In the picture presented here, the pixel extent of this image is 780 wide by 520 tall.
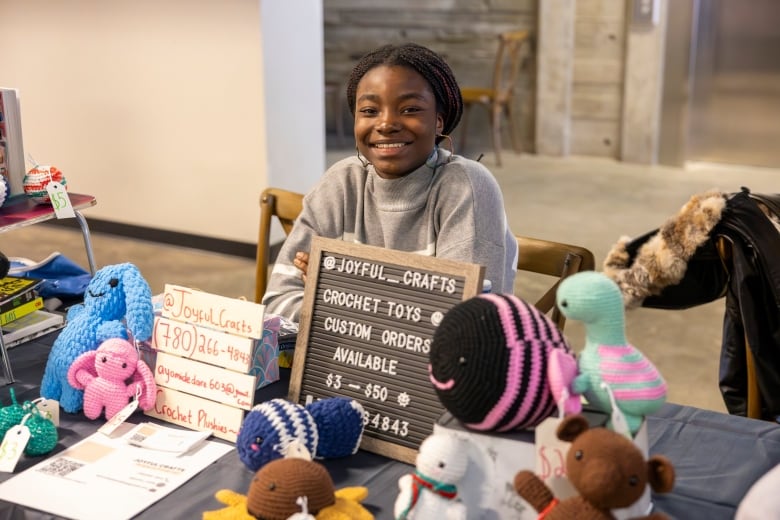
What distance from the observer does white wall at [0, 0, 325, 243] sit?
4.57 metres

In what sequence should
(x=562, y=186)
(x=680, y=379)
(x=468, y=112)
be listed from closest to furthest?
(x=680, y=379) < (x=562, y=186) < (x=468, y=112)

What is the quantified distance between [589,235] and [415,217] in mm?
3639

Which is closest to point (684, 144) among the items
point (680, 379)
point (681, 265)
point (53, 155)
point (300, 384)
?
point (680, 379)

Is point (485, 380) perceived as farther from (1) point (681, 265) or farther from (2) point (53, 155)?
(2) point (53, 155)

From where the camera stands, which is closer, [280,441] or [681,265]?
[280,441]

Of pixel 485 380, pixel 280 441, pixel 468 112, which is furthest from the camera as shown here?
pixel 468 112

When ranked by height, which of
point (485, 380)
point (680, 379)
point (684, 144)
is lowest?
point (680, 379)

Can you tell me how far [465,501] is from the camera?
3.39 feet

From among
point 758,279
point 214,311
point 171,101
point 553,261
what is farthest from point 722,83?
point 214,311

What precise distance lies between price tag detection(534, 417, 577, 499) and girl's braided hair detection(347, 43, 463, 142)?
0.77 meters

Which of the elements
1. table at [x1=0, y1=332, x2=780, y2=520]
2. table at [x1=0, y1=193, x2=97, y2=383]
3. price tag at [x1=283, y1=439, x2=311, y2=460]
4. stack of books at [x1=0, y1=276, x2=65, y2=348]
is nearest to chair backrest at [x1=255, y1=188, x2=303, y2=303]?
table at [x1=0, y1=193, x2=97, y2=383]

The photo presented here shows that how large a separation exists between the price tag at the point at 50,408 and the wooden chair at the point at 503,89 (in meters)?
5.47

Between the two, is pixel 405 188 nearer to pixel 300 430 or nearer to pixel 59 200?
pixel 300 430

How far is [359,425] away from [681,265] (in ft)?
3.08
